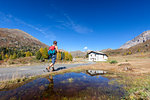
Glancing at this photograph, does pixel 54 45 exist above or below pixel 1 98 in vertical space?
above

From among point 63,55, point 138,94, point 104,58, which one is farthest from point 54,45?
point 63,55

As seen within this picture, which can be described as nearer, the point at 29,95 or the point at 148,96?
the point at 148,96

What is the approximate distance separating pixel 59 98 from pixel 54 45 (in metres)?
4.99

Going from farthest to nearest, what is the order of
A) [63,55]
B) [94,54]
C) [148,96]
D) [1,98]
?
1. [63,55]
2. [94,54]
3. [1,98]
4. [148,96]

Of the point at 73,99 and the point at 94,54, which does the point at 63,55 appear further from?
the point at 73,99

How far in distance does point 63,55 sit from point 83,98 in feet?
234

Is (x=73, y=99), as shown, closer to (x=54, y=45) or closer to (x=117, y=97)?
(x=117, y=97)

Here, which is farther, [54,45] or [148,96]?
[54,45]

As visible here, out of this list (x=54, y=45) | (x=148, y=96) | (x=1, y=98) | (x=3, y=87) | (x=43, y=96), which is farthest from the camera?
(x=54, y=45)

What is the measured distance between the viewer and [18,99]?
95.3 inches

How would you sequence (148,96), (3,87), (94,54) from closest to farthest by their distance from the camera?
(148,96), (3,87), (94,54)

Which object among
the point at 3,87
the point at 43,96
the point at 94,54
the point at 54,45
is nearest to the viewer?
the point at 43,96

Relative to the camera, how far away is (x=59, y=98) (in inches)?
101

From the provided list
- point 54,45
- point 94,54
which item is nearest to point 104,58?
point 94,54
